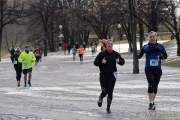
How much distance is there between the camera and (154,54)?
1427 cm

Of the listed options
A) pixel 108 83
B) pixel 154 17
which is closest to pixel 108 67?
pixel 108 83

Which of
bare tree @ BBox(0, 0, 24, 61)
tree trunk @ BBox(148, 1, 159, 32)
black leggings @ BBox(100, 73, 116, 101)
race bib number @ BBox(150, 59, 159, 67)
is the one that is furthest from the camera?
bare tree @ BBox(0, 0, 24, 61)

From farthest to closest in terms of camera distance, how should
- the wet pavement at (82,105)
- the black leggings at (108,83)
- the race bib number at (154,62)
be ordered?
the race bib number at (154,62) < the black leggings at (108,83) < the wet pavement at (82,105)

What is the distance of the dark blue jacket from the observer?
14.2 m

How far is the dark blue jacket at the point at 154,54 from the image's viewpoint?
14211 millimetres

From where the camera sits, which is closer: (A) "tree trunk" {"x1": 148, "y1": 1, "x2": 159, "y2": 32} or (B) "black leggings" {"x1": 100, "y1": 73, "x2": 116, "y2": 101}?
(B) "black leggings" {"x1": 100, "y1": 73, "x2": 116, "y2": 101}

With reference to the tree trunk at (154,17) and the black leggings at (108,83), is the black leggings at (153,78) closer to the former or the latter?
the black leggings at (108,83)

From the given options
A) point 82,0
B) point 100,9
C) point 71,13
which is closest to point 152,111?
point 100,9

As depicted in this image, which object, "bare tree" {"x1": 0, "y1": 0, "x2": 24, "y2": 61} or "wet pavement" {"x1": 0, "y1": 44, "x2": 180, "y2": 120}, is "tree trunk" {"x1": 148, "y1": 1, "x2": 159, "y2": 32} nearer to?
"bare tree" {"x1": 0, "y1": 0, "x2": 24, "y2": 61}

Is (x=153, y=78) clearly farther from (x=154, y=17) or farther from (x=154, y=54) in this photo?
(x=154, y=17)

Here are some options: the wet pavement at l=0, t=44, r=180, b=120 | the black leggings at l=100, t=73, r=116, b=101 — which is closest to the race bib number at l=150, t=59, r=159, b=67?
the black leggings at l=100, t=73, r=116, b=101

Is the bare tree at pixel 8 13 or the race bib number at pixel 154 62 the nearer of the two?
the race bib number at pixel 154 62

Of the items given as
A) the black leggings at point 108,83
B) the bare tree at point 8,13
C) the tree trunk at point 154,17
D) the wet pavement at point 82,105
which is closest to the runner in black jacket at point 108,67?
the black leggings at point 108,83

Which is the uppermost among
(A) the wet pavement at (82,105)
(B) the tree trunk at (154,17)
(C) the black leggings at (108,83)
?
(B) the tree trunk at (154,17)
